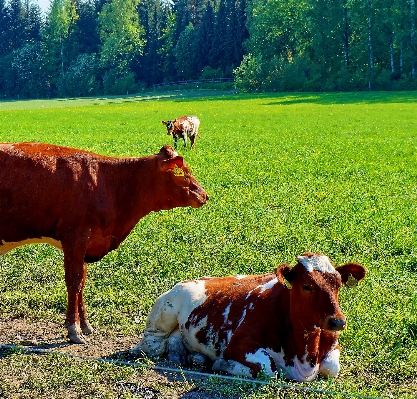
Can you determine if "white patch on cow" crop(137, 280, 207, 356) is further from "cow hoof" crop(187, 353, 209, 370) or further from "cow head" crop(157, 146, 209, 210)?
"cow head" crop(157, 146, 209, 210)

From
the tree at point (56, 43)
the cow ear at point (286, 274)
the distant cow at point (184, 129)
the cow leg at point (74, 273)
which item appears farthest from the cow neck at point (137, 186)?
the tree at point (56, 43)

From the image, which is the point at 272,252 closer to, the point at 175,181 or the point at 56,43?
the point at 175,181

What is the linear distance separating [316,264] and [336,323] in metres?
0.57

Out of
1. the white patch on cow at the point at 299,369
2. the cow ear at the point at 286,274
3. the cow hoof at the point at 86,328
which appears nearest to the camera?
the cow ear at the point at 286,274

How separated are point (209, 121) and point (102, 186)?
3490 centimetres

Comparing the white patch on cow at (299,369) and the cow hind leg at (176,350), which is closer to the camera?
the white patch on cow at (299,369)

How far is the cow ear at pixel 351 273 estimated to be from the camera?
613 cm

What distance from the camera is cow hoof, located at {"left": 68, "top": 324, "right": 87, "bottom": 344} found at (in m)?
7.30

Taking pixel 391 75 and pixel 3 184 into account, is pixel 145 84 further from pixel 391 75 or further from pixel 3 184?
pixel 3 184

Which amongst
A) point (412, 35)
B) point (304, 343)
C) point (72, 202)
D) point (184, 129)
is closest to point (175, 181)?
point (72, 202)

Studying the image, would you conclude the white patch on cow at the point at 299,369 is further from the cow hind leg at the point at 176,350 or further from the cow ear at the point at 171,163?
the cow ear at the point at 171,163

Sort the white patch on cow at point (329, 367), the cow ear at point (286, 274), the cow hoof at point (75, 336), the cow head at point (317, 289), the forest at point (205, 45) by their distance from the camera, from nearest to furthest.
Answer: the cow head at point (317, 289), the cow ear at point (286, 274), the white patch on cow at point (329, 367), the cow hoof at point (75, 336), the forest at point (205, 45)

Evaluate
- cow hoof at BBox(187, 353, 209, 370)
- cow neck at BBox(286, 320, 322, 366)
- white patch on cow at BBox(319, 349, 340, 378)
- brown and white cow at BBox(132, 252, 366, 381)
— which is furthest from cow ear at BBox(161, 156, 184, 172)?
white patch on cow at BBox(319, 349, 340, 378)

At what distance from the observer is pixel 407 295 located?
28.6 feet
